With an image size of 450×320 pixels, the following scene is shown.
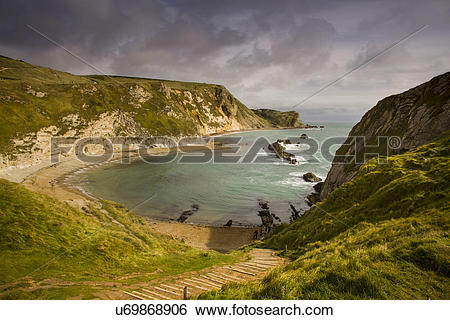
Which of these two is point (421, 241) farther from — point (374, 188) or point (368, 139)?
point (368, 139)

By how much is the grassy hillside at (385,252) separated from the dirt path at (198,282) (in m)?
1.82

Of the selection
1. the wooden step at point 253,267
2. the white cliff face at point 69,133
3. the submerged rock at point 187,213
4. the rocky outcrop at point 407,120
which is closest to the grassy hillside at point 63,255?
the wooden step at point 253,267

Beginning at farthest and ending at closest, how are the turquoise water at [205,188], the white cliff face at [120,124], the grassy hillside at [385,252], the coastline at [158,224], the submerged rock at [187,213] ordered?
the white cliff face at [120,124]
the turquoise water at [205,188]
the submerged rock at [187,213]
the coastline at [158,224]
the grassy hillside at [385,252]

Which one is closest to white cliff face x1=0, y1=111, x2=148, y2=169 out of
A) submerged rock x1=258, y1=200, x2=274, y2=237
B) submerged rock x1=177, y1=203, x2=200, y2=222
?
submerged rock x1=177, y1=203, x2=200, y2=222

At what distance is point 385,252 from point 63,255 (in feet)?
40.4

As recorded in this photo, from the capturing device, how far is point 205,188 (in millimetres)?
42719

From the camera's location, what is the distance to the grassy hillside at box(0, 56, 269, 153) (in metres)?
63.1

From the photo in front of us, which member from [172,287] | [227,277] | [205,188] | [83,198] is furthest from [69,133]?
[227,277]

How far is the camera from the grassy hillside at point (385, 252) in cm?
511

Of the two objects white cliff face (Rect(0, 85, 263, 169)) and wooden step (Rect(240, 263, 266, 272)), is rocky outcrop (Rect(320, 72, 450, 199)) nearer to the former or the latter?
wooden step (Rect(240, 263, 266, 272))

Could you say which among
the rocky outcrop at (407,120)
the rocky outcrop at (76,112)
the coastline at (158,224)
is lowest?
the coastline at (158,224)

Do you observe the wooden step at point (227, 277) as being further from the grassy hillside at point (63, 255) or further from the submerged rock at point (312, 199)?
the submerged rock at point (312, 199)

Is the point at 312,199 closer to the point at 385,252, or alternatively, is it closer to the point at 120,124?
the point at 385,252

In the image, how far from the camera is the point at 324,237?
40.4ft
